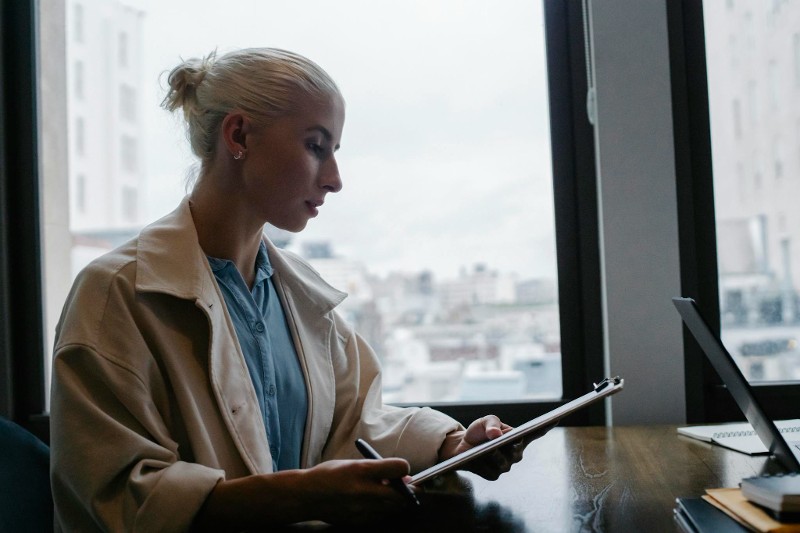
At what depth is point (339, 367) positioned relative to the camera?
1.48 meters

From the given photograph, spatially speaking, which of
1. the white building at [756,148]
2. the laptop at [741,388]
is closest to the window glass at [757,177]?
the white building at [756,148]

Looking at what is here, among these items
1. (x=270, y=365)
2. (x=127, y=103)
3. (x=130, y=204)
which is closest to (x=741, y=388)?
(x=270, y=365)

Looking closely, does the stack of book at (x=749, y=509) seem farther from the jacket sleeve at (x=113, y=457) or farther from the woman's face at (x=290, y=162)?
the woman's face at (x=290, y=162)

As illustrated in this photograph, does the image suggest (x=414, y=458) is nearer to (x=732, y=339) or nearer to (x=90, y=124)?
(x=732, y=339)

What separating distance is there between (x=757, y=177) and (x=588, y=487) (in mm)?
1179

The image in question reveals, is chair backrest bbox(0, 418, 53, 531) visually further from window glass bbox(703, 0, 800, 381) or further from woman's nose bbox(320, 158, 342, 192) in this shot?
window glass bbox(703, 0, 800, 381)

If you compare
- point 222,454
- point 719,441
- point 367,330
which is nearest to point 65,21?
point 367,330

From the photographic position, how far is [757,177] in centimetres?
195

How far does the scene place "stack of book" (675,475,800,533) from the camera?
0.77 meters

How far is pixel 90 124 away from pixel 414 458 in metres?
1.46

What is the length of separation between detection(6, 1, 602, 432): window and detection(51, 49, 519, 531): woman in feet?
1.63

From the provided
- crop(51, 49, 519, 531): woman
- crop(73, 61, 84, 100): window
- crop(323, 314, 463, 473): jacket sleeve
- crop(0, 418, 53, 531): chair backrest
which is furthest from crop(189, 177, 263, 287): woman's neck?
crop(73, 61, 84, 100): window

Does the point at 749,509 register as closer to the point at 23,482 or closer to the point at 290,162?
the point at 290,162

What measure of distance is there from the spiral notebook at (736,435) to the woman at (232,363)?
506 mm
